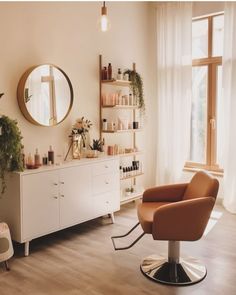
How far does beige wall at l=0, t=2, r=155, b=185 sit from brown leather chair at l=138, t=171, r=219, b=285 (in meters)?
1.57

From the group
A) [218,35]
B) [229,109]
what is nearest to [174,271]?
[229,109]

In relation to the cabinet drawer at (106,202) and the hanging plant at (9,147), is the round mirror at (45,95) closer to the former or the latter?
the hanging plant at (9,147)

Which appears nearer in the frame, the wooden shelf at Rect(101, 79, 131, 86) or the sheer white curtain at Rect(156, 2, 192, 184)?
the wooden shelf at Rect(101, 79, 131, 86)

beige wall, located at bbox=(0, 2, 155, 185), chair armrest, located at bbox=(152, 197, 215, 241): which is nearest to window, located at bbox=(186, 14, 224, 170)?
beige wall, located at bbox=(0, 2, 155, 185)

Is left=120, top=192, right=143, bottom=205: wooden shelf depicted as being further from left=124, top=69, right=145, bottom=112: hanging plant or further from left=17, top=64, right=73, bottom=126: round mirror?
left=17, top=64, right=73, bottom=126: round mirror

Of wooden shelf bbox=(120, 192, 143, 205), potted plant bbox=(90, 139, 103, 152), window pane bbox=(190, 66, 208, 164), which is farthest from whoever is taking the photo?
window pane bbox=(190, 66, 208, 164)

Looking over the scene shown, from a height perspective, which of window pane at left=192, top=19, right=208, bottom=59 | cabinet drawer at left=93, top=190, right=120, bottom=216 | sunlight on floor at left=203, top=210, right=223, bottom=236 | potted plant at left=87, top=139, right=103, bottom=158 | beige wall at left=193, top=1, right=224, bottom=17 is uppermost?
beige wall at left=193, top=1, right=224, bottom=17

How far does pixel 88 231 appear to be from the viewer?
3861 mm

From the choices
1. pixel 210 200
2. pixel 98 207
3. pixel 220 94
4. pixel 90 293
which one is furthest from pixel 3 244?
pixel 220 94

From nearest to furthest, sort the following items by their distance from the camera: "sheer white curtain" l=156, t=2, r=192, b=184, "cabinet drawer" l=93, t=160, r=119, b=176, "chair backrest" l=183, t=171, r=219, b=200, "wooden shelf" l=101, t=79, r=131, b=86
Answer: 1. "chair backrest" l=183, t=171, r=219, b=200
2. "cabinet drawer" l=93, t=160, r=119, b=176
3. "wooden shelf" l=101, t=79, r=131, b=86
4. "sheer white curtain" l=156, t=2, r=192, b=184

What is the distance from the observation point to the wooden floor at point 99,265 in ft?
8.51

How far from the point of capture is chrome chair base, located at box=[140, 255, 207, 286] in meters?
2.69

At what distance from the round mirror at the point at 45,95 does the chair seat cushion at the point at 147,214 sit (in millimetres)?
1432

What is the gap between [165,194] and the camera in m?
3.26
